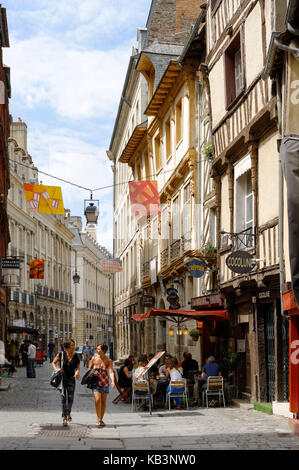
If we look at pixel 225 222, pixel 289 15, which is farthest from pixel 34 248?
pixel 289 15

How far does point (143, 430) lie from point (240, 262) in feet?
12.3

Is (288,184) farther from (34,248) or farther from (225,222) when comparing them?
(34,248)

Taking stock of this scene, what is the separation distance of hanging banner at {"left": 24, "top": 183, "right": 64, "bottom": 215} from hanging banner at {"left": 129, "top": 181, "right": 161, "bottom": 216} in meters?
2.24

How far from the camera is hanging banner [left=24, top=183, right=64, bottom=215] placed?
19312 mm

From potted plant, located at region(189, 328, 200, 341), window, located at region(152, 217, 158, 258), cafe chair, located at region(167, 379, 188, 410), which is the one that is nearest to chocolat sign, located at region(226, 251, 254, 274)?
cafe chair, located at region(167, 379, 188, 410)

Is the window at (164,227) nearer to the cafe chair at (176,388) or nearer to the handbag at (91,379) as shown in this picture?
the cafe chair at (176,388)

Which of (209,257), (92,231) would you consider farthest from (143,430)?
(92,231)

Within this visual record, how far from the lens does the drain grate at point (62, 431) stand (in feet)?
33.8

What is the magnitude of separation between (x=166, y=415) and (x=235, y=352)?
9.89 ft

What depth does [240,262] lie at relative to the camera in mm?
13211

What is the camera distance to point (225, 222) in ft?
53.2

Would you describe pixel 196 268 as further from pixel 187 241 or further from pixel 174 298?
pixel 174 298

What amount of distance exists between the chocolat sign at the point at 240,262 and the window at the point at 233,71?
3.98 meters

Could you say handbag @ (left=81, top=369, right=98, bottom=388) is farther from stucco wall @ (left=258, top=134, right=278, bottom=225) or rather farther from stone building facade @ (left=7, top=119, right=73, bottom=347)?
stone building facade @ (left=7, top=119, right=73, bottom=347)
